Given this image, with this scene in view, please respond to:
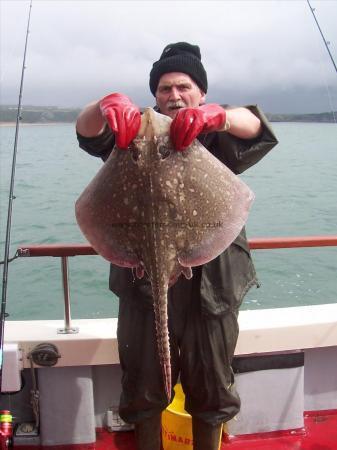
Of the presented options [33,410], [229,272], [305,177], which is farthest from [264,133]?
[305,177]

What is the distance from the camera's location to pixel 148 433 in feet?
8.10

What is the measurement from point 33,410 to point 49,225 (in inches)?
478

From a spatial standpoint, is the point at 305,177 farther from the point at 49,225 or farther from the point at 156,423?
the point at 156,423

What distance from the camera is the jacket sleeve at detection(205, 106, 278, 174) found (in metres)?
2.04

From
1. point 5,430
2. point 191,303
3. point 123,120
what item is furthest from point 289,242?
point 5,430

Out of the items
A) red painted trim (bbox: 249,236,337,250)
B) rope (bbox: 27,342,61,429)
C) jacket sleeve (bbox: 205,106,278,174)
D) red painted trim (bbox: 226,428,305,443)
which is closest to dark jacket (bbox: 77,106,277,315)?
jacket sleeve (bbox: 205,106,278,174)

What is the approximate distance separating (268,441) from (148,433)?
1068mm

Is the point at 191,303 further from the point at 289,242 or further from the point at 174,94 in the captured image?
the point at 289,242

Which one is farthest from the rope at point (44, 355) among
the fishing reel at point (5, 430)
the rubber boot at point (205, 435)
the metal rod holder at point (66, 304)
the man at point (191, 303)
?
the rubber boot at point (205, 435)

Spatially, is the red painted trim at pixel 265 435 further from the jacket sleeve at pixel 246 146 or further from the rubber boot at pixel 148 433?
the jacket sleeve at pixel 246 146

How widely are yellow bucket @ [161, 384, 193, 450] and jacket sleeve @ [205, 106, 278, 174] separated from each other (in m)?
1.59

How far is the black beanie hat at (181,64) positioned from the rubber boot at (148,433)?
5.81ft

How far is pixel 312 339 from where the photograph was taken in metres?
3.07

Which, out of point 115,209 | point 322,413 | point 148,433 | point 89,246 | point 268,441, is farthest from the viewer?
point 322,413
